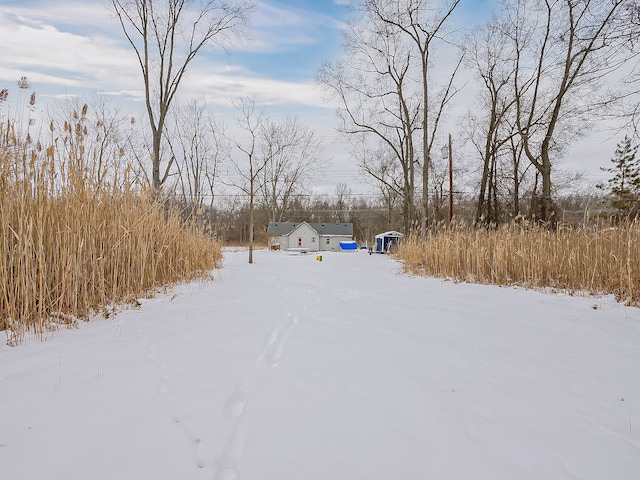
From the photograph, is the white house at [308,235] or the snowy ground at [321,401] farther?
the white house at [308,235]

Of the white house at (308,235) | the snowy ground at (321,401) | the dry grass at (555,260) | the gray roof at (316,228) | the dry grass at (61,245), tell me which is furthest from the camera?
the gray roof at (316,228)

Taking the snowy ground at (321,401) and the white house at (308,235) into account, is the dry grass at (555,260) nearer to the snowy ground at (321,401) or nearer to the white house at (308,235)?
the snowy ground at (321,401)

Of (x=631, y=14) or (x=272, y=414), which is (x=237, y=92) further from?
(x=272, y=414)

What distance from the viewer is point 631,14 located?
4594 mm

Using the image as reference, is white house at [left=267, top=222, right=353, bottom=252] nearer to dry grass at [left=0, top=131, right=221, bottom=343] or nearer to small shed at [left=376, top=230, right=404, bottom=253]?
small shed at [left=376, top=230, right=404, bottom=253]

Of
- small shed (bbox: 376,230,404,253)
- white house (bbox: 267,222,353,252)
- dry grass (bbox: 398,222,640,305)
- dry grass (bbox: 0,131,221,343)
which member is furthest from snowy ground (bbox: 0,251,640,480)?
white house (bbox: 267,222,353,252)

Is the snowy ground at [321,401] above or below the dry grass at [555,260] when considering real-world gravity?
below

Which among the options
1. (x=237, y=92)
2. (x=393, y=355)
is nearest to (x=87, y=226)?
(x=393, y=355)

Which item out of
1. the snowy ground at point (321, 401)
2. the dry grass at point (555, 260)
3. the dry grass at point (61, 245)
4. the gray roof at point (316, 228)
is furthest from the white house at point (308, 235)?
the snowy ground at point (321, 401)

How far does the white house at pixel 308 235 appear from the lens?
30323 mm

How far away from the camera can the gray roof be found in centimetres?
3077

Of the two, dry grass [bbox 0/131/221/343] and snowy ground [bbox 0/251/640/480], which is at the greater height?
dry grass [bbox 0/131/221/343]

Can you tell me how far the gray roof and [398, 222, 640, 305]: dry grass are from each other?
83.5 ft

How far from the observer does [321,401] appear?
51.6 inches
